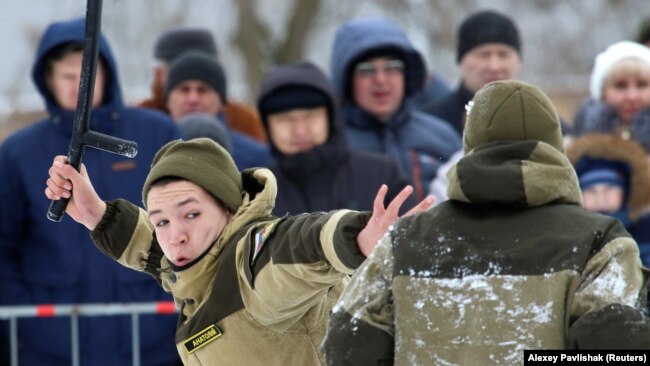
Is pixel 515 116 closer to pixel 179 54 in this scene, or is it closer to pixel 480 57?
pixel 480 57

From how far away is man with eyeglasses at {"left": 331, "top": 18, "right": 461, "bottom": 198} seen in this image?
7.44m

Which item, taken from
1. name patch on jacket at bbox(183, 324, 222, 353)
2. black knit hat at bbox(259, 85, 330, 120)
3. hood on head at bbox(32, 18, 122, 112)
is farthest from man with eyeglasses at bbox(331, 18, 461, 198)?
name patch on jacket at bbox(183, 324, 222, 353)

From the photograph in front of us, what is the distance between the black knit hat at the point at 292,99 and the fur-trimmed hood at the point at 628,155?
1224mm

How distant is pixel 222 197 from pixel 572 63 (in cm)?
1791

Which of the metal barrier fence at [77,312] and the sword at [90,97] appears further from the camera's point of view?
the metal barrier fence at [77,312]

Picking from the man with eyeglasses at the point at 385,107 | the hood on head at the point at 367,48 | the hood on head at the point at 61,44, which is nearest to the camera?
the hood on head at the point at 61,44

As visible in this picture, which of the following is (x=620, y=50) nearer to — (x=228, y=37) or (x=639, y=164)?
(x=639, y=164)

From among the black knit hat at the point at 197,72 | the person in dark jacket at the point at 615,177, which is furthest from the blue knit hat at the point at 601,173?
the black knit hat at the point at 197,72

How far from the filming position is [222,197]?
480 centimetres

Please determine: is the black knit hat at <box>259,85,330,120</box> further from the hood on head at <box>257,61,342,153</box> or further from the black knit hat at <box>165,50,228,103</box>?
the black knit hat at <box>165,50,228,103</box>

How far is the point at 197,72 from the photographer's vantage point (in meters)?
7.80

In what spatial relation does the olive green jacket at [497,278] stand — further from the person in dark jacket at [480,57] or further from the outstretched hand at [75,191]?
the person in dark jacket at [480,57]

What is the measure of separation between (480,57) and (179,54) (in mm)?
1742

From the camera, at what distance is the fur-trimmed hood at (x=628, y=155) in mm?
7055
